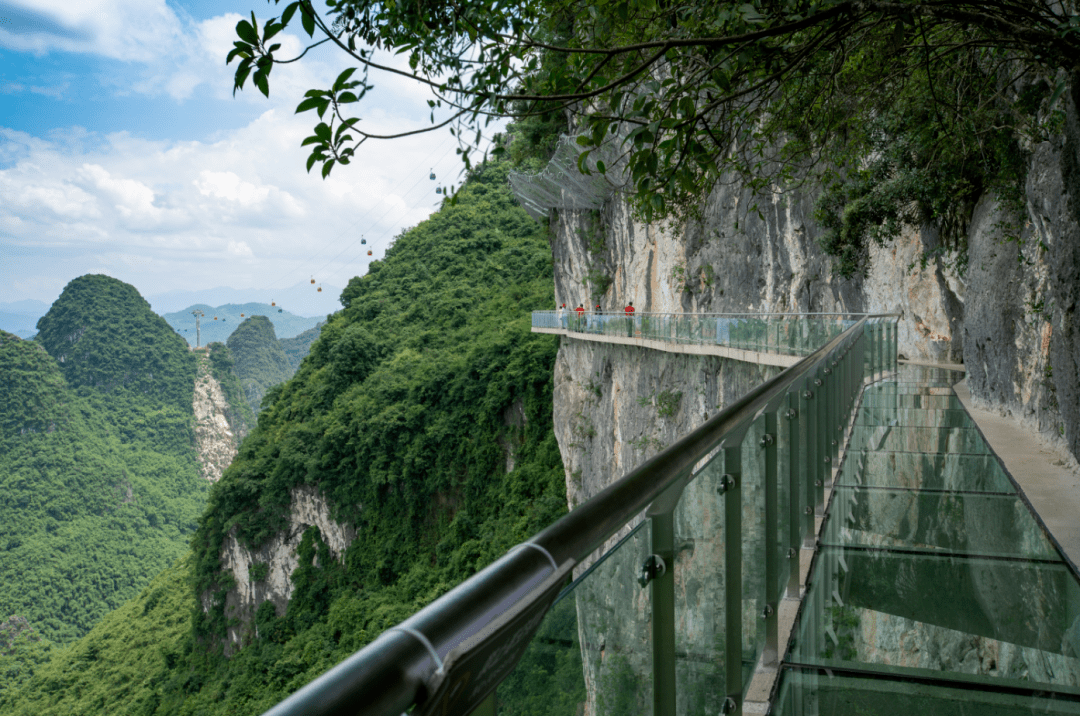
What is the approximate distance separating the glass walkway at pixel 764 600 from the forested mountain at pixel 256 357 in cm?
13272

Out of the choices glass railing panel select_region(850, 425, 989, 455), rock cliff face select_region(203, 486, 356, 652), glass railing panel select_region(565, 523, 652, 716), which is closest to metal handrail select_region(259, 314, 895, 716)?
glass railing panel select_region(565, 523, 652, 716)

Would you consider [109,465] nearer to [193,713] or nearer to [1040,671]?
[193,713]

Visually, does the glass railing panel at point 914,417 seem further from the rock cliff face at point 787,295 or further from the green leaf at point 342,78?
the green leaf at point 342,78

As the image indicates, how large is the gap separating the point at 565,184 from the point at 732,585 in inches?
946

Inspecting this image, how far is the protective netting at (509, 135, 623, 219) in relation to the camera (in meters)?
21.6

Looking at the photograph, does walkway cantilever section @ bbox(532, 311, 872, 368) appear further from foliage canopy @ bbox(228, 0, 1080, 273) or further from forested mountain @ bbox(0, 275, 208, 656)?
forested mountain @ bbox(0, 275, 208, 656)

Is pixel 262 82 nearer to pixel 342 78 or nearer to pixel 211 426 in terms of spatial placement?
pixel 342 78

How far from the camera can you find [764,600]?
2322 millimetres

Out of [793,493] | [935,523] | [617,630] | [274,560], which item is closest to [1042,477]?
[935,523]

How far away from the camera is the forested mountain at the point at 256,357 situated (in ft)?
420

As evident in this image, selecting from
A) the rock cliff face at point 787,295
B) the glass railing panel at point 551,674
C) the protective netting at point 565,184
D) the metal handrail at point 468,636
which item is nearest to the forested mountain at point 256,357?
the rock cliff face at point 787,295

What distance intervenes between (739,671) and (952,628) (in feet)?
4.34

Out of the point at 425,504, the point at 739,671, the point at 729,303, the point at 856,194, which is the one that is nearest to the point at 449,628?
the point at 739,671

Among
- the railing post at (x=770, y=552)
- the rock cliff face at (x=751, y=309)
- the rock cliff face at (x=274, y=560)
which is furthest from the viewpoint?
the rock cliff face at (x=274, y=560)
